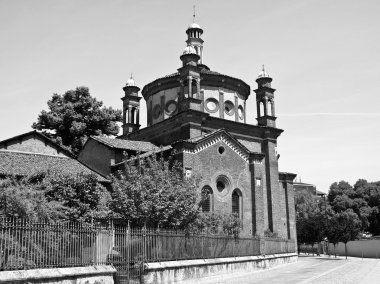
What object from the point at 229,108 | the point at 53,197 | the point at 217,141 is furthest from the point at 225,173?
the point at 53,197

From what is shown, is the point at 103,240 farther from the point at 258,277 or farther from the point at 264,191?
the point at 264,191

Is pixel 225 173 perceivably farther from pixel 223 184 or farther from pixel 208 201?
pixel 208 201

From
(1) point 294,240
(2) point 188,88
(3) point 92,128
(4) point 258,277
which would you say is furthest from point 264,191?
(3) point 92,128

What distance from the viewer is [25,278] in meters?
12.4

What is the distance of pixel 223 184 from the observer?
30312mm

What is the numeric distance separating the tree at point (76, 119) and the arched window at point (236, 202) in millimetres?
17393

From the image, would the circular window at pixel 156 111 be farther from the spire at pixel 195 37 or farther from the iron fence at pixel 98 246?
the iron fence at pixel 98 246

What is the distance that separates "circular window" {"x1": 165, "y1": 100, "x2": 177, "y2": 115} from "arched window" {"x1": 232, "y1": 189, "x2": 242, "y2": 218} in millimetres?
8776

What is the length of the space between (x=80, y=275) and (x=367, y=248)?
47040 millimetres

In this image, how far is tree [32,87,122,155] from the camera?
137ft

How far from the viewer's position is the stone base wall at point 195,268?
1711 cm

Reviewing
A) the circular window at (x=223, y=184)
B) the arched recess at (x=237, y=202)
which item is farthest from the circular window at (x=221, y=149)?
the arched recess at (x=237, y=202)

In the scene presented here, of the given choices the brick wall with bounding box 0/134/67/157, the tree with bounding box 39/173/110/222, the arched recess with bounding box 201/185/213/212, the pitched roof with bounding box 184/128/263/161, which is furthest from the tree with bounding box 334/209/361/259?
the tree with bounding box 39/173/110/222

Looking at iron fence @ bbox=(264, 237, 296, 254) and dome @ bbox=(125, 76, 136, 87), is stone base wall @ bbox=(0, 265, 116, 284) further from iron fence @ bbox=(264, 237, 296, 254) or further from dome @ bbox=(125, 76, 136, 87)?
dome @ bbox=(125, 76, 136, 87)
